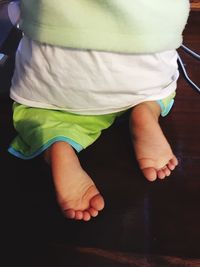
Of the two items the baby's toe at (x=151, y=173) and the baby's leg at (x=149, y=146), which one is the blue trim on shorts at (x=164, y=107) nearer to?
the baby's leg at (x=149, y=146)

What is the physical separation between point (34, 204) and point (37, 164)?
9cm

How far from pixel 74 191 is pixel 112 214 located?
9 cm

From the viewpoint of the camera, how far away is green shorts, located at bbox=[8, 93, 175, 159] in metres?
0.70

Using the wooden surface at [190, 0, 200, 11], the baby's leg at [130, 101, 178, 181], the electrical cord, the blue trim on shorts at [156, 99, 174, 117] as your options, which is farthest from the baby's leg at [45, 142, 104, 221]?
the wooden surface at [190, 0, 200, 11]

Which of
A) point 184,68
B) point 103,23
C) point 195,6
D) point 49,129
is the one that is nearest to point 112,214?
point 49,129

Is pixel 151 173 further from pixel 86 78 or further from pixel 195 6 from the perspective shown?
pixel 195 6

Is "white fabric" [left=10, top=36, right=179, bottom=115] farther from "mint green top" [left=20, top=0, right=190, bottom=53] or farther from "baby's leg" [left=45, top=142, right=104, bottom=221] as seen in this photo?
"baby's leg" [left=45, top=142, right=104, bottom=221]

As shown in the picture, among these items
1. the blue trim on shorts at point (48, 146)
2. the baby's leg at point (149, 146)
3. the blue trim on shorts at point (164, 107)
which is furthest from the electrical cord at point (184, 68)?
the blue trim on shorts at point (48, 146)

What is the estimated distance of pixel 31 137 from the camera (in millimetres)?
710

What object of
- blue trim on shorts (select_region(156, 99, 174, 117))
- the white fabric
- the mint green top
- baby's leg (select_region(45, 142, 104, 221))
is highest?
the mint green top

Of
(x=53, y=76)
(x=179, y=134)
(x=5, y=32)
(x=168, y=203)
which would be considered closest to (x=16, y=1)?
(x=5, y=32)

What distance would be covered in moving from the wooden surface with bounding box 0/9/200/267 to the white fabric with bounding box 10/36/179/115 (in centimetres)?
10

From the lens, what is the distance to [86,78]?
68 cm

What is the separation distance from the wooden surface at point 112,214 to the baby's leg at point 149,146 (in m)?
0.03
